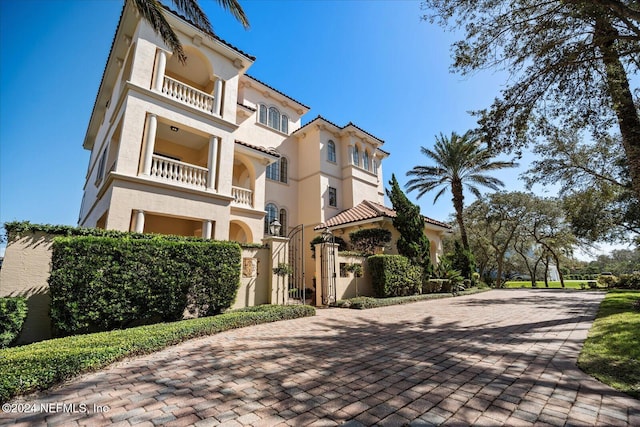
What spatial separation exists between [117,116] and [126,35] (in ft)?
13.5

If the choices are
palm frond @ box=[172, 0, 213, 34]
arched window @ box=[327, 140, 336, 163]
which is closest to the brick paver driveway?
palm frond @ box=[172, 0, 213, 34]

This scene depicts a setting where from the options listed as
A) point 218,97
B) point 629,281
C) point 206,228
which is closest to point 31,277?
point 206,228

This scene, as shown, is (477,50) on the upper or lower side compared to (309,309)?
upper

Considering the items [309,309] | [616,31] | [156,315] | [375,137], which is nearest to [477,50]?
[616,31]

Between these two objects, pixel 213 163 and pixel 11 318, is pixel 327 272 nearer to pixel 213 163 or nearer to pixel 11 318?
pixel 213 163

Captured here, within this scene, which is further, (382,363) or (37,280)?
(37,280)

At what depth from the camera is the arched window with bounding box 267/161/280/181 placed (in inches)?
828

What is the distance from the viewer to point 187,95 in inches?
503

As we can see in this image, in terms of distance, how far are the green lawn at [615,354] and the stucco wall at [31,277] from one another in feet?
36.5

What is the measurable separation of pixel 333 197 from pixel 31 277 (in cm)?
1764

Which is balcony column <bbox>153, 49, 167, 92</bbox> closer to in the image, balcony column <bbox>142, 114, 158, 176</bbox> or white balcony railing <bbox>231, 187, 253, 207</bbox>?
balcony column <bbox>142, 114, 158, 176</bbox>

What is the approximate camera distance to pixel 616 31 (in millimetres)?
6828

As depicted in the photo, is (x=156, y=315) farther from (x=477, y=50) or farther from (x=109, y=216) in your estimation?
(x=477, y=50)

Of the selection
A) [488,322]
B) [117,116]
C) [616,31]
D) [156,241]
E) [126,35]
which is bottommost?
[488,322]
